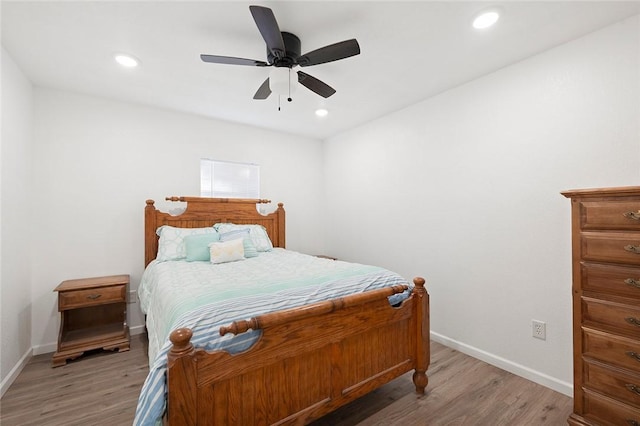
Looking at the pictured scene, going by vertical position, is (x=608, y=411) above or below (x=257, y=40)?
below

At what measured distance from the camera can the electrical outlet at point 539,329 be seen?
2094 mm

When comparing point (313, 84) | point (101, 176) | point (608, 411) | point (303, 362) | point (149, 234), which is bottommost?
point (608, 411)

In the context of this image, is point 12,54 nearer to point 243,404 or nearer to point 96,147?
point 96,147

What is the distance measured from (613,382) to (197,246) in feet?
10.4

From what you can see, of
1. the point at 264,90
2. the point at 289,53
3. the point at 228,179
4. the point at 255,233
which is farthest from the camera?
the point at 228,179

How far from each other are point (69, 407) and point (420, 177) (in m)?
3.49

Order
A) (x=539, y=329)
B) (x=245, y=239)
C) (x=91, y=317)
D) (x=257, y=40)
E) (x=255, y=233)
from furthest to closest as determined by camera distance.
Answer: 1. (x=255, y=233)
2. (x=245, y=239)
3. (x=91, y=317)
4. (x=539, y=329)
5. (x=257, y=40)

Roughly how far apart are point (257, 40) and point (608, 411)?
124 inches

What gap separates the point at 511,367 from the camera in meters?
2.27

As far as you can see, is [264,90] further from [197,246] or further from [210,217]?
[210,217]

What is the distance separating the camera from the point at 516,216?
2260 millimetres

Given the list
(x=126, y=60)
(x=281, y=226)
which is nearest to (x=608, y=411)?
(x=281, y=226)

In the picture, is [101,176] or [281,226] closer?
[101,176]

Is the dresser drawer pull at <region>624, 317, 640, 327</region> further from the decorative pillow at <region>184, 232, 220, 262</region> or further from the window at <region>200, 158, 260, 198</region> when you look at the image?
the window at <region>200, 158, 260, 198</region>
